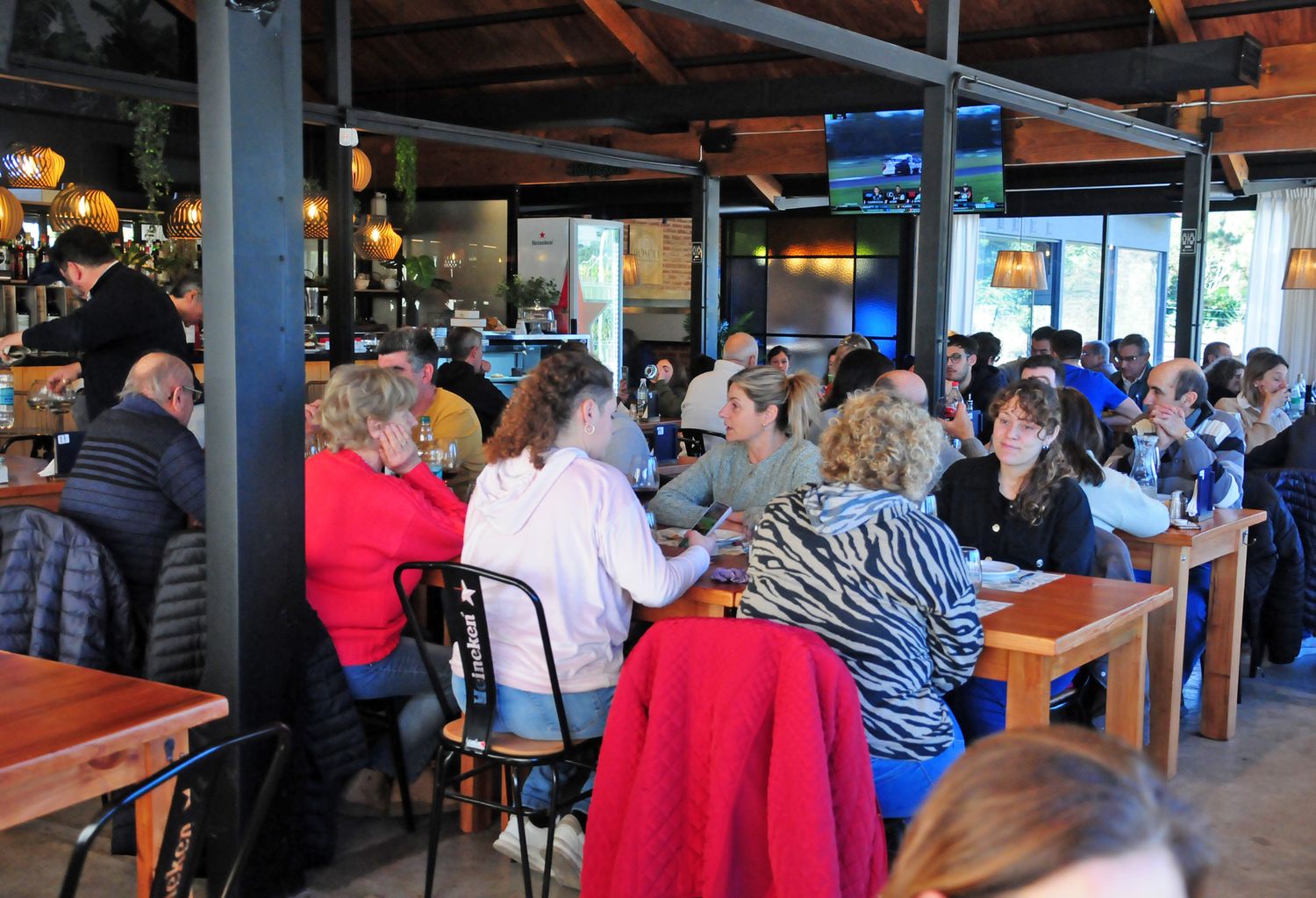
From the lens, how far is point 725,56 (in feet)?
32.6

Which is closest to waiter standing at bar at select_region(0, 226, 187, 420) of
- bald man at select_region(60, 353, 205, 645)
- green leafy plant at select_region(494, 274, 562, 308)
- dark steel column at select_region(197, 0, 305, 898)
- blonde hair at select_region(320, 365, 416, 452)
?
bald man at select_region(60, 353, 205, 645)

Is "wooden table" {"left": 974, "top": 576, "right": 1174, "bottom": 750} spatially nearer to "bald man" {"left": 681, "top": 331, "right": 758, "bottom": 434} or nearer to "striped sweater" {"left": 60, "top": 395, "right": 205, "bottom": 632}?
"striped sweater" {"left": 60, "top": 395, "right": 205, "bottom": 632}

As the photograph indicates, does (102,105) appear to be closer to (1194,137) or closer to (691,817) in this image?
(1194,137)

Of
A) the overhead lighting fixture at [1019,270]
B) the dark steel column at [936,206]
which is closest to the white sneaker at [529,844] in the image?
the dark steel column at [936,206]

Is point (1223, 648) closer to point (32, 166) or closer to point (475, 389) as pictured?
point (475, 389)

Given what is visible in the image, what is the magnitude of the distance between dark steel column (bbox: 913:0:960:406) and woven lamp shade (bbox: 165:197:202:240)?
6.37 meters

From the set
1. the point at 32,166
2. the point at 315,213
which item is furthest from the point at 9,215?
the point at 315,213

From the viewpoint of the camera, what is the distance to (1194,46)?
783 cm

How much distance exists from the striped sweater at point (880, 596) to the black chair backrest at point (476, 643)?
0.54 meters

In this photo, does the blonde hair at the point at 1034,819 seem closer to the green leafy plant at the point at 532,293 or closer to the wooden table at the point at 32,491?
the wooden table at the point at 32,491

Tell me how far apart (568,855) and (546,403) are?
1174 millimetres

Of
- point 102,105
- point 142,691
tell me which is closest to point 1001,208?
point 102,105

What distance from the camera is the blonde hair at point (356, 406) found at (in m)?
3.61

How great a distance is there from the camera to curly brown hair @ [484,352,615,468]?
10.6 feet
